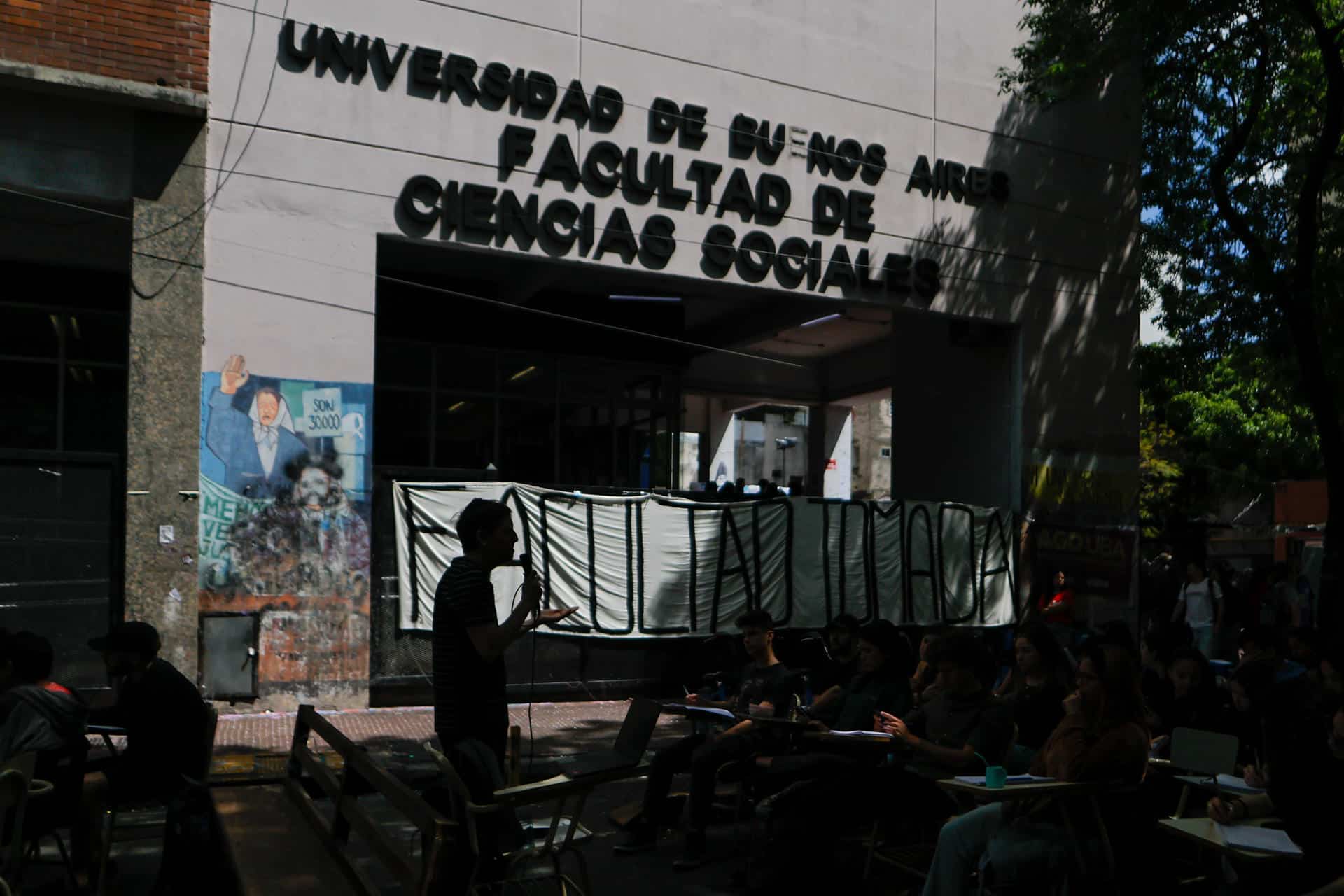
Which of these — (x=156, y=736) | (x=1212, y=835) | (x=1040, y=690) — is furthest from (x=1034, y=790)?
(x=156, y=736)

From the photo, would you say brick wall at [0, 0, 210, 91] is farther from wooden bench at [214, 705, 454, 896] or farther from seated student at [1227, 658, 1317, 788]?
seated student at [1227, 658, 1317, 788]

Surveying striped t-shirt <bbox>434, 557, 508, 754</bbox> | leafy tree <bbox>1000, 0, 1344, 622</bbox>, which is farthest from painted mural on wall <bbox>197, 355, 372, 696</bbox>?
leafy tree <bbox>1000, 0, 1344, 622</bbox>

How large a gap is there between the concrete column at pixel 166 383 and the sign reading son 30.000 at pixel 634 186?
152 cm

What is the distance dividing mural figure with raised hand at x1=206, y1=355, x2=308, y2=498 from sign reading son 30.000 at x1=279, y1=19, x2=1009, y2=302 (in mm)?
2202

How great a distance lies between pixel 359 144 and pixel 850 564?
22.9 feet

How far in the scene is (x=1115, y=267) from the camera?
652 inches

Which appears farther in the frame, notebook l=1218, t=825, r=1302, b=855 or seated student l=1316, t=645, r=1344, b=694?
seated student l=1316, t=645, r=1344, b=694

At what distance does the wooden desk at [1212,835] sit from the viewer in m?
4.14

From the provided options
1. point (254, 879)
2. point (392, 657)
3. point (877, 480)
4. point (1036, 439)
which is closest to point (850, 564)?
point (1036, 439)

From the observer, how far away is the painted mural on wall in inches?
420

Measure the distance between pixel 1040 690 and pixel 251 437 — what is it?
7.50 meters

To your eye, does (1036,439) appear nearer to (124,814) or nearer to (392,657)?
(392,657)

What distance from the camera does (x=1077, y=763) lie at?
4.84 meters

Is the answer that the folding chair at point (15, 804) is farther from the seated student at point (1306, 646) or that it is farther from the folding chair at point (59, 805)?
the seated student at point (1306, 646)
